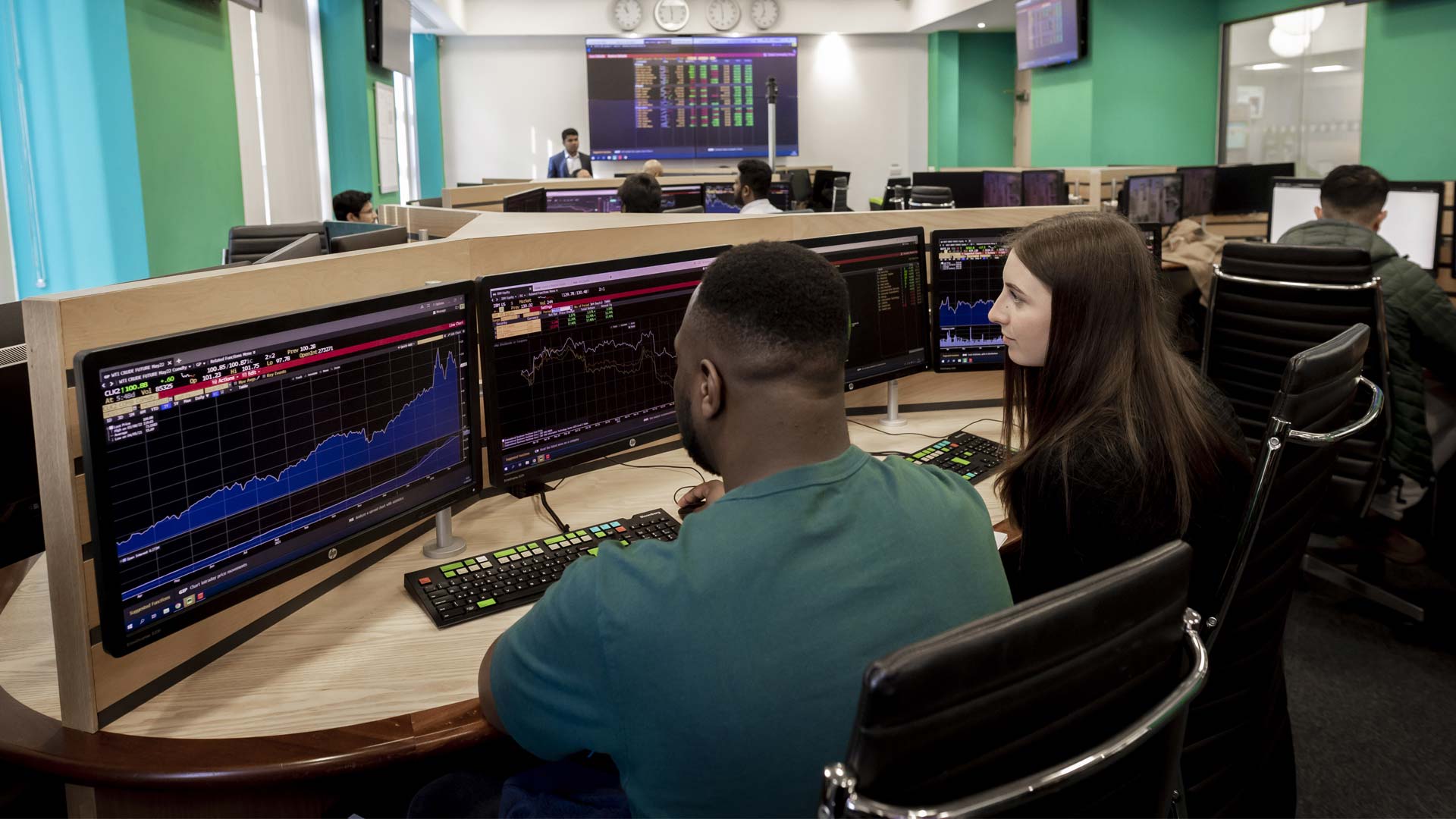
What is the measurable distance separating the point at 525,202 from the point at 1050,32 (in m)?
6.01

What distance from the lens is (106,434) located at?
1.13 metres

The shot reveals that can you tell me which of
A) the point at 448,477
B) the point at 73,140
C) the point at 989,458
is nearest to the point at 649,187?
the point at 73,140

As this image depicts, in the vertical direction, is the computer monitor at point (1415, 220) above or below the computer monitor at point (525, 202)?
below

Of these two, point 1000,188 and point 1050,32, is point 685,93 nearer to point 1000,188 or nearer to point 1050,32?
point 1050,32

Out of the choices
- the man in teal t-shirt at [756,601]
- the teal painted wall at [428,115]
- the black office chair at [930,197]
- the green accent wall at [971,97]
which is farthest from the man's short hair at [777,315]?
the green accent wall at [971,97]

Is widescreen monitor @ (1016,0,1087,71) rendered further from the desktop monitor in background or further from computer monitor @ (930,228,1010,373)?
computer monitor @ (930,228,1010,373)

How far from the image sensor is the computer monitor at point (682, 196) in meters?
6.55

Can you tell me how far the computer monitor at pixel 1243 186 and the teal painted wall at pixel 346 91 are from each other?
5476 millimetres

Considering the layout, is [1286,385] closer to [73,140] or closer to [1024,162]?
[73,140]

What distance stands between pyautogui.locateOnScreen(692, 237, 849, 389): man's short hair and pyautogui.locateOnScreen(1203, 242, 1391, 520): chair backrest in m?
2.14

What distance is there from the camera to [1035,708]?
783 mm

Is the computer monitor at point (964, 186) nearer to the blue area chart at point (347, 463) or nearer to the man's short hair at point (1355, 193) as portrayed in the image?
the man's short hair at point (1355, 193)

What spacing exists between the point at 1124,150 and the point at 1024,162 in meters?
3.33

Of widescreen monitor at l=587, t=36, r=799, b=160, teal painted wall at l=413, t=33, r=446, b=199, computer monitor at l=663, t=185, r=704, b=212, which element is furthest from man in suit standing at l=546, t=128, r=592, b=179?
computer monitor at l=663, t=185, r=704, b=212
